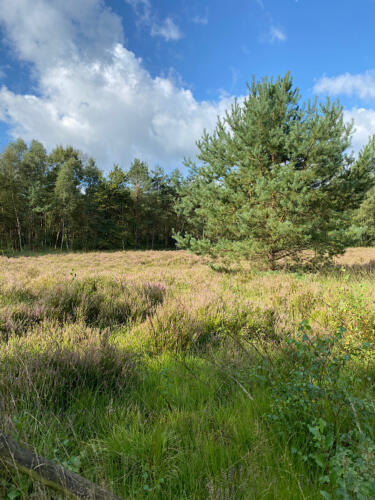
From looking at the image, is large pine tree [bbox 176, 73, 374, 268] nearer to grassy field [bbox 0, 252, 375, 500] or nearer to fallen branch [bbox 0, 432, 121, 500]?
grassy field [bbox 0, 252, 375, 500]

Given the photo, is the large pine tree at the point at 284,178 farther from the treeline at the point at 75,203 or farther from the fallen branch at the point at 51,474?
the treeline at the point at 75,203

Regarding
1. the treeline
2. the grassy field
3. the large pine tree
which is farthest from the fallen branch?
the treeline

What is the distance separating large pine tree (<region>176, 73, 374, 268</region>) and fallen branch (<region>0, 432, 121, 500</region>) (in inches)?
312

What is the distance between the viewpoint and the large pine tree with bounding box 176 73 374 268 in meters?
8.03

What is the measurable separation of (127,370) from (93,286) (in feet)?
12.0

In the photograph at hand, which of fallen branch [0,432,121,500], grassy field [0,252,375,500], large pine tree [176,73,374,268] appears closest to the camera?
fallen branch [0,432,121,500]

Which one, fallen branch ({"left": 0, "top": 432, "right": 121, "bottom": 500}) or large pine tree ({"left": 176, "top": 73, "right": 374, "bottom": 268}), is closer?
fallen branch ({"left": 0, "top": 432, "right": 121, "bottom": 500})

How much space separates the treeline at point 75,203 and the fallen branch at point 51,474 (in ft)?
86.6

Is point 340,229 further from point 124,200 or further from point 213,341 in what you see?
point 124,200

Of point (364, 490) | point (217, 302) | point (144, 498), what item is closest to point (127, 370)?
point (144, 498)

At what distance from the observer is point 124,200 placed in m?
41.0

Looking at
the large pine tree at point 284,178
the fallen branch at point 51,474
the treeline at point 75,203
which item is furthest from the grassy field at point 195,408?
the treeline at point 75,203

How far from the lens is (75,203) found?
107 ft

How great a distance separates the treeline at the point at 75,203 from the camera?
30797 mm
